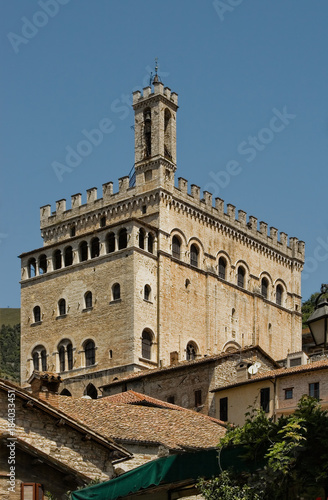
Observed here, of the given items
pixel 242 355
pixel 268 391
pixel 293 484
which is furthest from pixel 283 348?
pixel 293 484

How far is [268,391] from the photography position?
4525 cm

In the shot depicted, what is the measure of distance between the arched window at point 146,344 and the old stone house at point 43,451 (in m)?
39.2

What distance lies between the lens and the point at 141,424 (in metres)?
31.3

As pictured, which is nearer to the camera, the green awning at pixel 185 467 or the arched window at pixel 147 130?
the green awning at pixel 185 467

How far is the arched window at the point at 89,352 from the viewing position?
64.6m

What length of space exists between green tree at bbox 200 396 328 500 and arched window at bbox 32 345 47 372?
53076mm

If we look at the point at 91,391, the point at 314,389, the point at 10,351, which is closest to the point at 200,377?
the point at 314,389

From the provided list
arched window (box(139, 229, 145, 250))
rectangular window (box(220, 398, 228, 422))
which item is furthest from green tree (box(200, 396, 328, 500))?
arched window (box(139, 229, 145, 250))

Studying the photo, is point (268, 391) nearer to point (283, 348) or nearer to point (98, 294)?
point (98, 294)

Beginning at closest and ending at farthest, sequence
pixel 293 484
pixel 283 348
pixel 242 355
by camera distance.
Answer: pixel 293 484, pixel 242 355, pixel 283 348

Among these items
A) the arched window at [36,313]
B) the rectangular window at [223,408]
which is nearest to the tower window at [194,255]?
the arched window at [36,313]

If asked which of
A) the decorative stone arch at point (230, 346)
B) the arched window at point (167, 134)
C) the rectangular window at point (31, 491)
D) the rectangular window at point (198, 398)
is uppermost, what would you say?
the arched window at point (167, 134)

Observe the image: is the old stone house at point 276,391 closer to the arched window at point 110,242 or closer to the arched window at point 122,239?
the arched window at point 122,239

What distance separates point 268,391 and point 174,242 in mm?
23665
